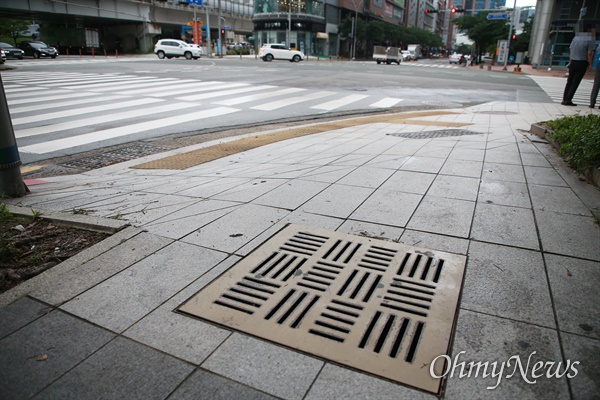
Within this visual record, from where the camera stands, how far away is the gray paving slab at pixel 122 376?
1.84 metres

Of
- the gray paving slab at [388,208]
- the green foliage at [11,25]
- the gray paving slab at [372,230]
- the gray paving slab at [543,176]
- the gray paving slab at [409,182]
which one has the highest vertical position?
the green foliage at [11,25]

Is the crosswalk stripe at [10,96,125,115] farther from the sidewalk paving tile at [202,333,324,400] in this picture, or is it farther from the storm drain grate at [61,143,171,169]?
the sidewalk paving tile at [202,333,324,400]

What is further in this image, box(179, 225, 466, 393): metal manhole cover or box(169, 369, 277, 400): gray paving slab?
box(179, 225, 466, 393): metal manhole cover

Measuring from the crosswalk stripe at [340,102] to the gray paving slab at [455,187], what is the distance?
7.59m

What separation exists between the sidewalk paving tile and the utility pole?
11.4 feet

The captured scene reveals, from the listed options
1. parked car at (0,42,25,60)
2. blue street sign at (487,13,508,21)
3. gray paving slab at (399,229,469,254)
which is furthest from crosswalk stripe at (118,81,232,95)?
blue street sign at (487,13,508,21)

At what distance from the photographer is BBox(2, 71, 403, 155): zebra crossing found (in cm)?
845

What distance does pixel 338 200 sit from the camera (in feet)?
13.7

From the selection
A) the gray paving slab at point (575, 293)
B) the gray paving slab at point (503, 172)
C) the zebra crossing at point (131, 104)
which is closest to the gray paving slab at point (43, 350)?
the gray paving slab at point (575, 293)

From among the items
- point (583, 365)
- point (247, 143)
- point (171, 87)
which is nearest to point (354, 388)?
point (583, 365)

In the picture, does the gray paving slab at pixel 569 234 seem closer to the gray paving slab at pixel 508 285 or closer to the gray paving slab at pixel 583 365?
the gray paving slab at pixel 508 285

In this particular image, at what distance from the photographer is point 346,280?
2730 millimetres

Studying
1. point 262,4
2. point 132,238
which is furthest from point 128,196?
point 262,4

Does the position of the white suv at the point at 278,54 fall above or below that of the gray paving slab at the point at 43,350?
above
